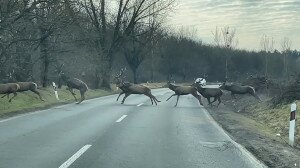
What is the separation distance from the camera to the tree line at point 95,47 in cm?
2666

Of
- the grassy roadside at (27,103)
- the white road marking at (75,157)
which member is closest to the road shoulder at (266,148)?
the white road marking at (75,157)

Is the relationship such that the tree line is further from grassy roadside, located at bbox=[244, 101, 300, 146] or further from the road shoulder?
the road shoulder

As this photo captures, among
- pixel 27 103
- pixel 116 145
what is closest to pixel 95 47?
pixel 27 103

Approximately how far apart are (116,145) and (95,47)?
38.8 meters

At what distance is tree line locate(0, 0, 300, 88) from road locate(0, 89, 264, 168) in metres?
9.72

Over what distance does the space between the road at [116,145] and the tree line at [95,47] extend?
9.72m

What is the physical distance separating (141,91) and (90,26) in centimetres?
2319

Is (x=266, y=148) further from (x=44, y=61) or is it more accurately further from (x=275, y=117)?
(x=44, y=61)

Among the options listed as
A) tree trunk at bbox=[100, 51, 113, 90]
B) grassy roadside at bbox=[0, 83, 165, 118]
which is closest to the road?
grassy roadside at bbox=[0, 83, 165, 118]

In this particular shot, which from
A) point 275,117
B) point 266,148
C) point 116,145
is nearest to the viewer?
point 116,145

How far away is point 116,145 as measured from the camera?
1149cm

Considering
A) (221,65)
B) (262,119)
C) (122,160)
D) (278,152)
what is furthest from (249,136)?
(221,65)

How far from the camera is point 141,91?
29422 mm

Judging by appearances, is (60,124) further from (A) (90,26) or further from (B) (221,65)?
(B) (221,65)
